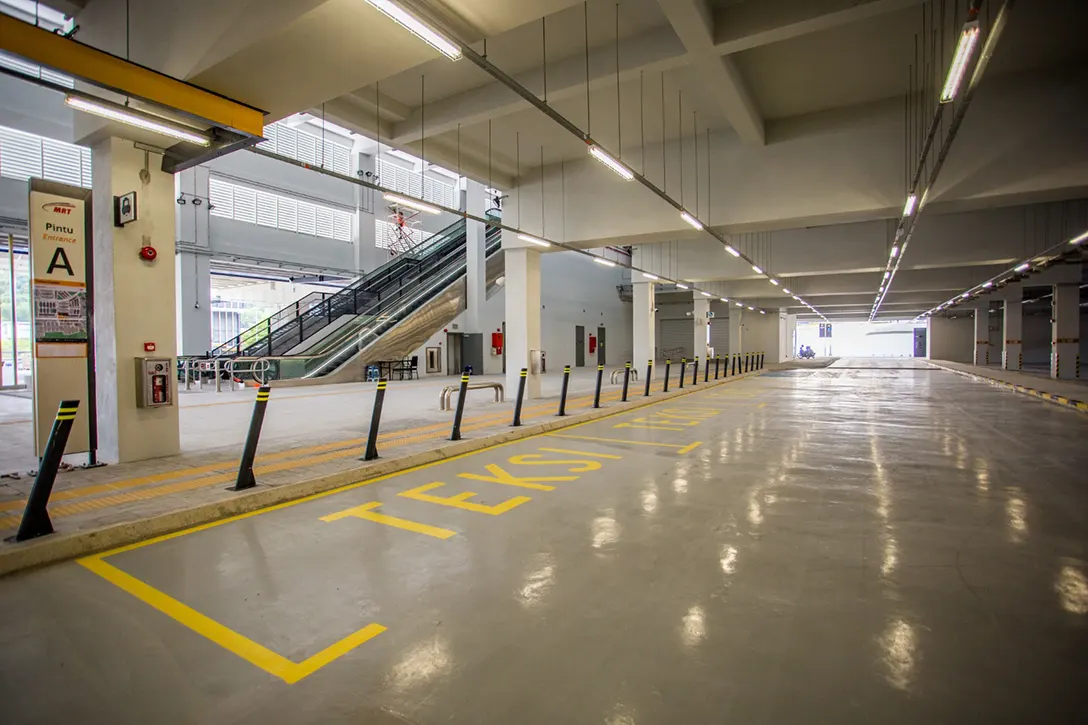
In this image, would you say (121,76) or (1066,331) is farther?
(1066,331)

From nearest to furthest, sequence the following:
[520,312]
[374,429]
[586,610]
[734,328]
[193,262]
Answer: [586,610] < [374,429] < [520,312] < [193,262] < [734,328]

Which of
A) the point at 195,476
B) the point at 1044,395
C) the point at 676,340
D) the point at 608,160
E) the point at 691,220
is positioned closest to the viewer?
the point at 195,476

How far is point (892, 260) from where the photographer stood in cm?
1669

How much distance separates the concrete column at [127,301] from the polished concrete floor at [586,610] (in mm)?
3118

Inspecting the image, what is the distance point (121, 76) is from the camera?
16.6 ft

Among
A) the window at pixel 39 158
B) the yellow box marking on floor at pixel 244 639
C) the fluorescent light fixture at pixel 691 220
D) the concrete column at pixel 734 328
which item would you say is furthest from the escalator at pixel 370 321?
the concrete column at pixel 734 328

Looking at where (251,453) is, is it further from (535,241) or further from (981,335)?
(981,335)

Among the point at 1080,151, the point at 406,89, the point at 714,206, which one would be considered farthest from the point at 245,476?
the point at 1080,151

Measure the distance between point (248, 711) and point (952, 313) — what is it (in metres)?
56.5

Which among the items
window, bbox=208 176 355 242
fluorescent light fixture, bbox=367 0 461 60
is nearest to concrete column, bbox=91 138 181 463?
fluorescent light fixture, bbox=367 0 461 60

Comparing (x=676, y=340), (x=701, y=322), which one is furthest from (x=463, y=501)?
(x=676, y=340)

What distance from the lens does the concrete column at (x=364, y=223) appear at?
95.3 feet

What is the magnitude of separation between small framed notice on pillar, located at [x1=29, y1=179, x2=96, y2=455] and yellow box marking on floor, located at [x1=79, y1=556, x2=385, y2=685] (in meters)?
3.94

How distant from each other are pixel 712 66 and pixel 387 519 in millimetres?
7839
